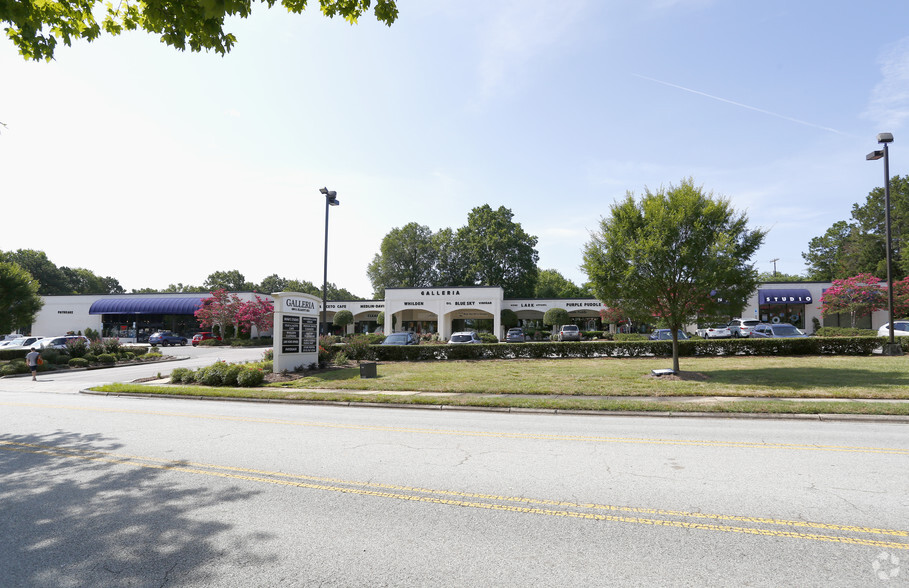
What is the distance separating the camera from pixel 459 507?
4766 millimetres

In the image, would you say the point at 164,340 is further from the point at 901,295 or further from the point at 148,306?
the point at 901,295

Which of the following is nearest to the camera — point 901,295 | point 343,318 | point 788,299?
point 901,295

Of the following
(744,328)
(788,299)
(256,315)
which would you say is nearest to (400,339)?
(256,315)

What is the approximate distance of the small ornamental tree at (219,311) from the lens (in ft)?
162

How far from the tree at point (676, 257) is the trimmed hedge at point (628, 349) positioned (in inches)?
310

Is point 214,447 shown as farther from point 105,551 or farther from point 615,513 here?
point 615,513

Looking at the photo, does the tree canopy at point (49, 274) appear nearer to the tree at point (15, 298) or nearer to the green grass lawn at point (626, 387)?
the tree at point (15, 298)

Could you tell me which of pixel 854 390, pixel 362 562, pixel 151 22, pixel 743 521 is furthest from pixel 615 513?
pixel 854 390

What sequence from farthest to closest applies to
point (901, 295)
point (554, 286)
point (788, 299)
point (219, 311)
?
point (554, 286) → point (219, 311) → point (788, 299) → point (901, 295)

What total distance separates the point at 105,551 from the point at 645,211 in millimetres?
17112

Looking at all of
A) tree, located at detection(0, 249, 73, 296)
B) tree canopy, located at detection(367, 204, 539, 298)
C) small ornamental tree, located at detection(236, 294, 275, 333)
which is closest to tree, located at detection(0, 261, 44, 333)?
small ornamental tree, located at detection(236, 294, 275, 333)

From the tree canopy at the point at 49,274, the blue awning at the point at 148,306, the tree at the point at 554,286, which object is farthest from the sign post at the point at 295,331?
the tree canopy at the point at 49,274

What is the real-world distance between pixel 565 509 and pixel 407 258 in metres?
79.8

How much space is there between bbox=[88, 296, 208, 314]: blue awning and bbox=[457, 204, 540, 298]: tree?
39.9 metres
